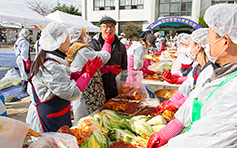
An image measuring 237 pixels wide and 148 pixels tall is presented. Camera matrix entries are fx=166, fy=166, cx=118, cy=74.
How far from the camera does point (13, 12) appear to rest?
622 cm

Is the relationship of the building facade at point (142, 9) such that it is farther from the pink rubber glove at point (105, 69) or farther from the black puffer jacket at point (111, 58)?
the pink rubber glove at point (105, 69)

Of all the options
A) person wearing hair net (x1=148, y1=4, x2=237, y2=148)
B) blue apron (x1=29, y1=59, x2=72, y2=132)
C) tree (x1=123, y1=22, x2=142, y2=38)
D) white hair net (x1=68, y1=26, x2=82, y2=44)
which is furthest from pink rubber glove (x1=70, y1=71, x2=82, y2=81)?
tree (x1=123, y1=22, x2=142, y2=38)

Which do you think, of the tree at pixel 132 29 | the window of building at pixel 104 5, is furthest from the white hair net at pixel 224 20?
the window of building at pixel 104 5

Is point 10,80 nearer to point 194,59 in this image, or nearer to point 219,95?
point 194,59

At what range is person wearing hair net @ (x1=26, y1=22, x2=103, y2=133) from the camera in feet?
5.40

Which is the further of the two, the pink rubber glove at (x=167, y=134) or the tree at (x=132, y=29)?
the tree at (x=132, y=29)

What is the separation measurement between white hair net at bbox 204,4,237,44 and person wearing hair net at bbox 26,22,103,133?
1359 mm

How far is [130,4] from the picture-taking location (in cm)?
2477

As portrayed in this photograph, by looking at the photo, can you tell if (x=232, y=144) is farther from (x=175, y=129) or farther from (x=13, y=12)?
(x=13, y=12)

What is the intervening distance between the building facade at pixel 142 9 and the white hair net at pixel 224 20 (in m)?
23.9

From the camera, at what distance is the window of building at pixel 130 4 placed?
24578 millimetres

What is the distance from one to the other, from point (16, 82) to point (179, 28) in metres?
20.2

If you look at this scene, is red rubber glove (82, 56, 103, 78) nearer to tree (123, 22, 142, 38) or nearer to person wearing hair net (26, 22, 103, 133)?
person wearing hair net (26, 22, 103, 133)

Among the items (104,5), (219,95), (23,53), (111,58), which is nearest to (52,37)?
(111,58)
